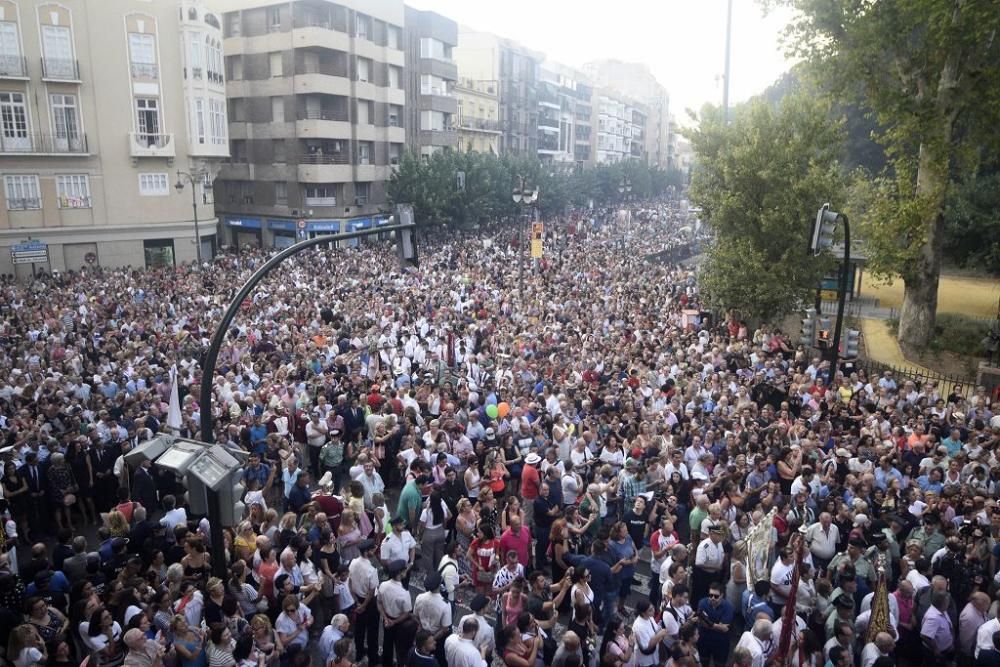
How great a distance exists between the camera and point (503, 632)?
6.75 meters

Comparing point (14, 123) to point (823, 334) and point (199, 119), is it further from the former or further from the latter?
point (823, 334)

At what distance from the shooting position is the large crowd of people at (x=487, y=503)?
7.11 metres

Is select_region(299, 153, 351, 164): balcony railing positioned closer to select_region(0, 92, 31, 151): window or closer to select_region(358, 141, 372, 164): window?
select_region(358, 141, 372, 164): window

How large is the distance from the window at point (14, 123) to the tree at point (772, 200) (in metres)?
30.0

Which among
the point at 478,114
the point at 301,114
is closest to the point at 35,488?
the point at 301,114

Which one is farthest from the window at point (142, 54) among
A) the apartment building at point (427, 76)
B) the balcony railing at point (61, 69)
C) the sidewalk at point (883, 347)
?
the sidewalk at point (883, 347)

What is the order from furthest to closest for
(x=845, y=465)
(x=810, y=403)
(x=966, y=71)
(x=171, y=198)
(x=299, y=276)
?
(x=171, y=198) < (x=299, y=276) < (x=966, y=71) < (x=810, y=403) < (x=845, y=465)

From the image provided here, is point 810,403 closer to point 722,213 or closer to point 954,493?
point 954,493

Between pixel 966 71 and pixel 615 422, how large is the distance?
54.8 feet

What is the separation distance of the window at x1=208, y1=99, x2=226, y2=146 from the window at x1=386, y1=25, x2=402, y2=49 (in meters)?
13.0

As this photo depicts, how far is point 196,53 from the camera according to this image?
3812cm

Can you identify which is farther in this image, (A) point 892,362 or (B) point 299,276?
(B) point 299,276

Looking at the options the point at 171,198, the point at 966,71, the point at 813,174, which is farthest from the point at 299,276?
the point at 966,71

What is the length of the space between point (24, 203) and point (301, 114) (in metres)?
16.1
